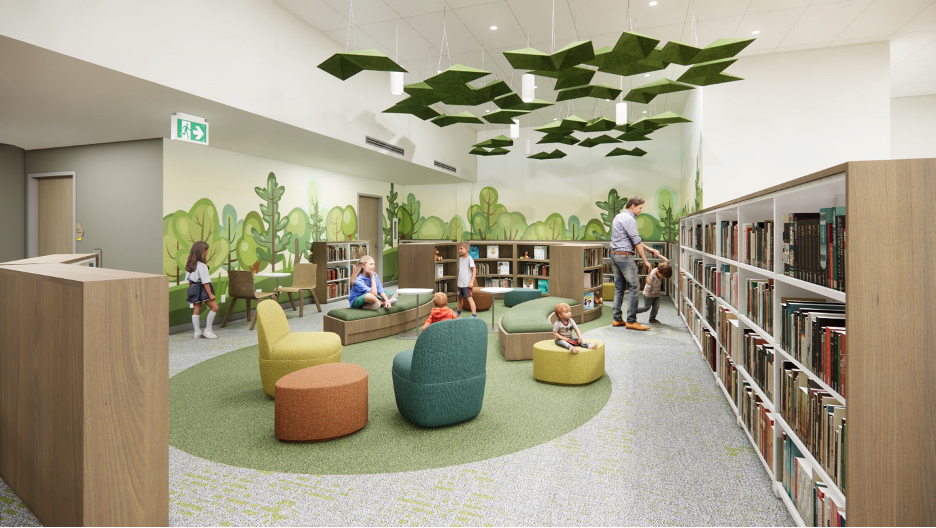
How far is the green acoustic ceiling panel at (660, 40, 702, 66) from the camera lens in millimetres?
4879

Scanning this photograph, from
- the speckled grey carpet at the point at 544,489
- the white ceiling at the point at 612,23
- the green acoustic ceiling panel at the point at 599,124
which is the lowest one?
the speckled grey carpet at the point at 544,489

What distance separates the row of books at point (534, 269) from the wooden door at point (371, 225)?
4666 mm

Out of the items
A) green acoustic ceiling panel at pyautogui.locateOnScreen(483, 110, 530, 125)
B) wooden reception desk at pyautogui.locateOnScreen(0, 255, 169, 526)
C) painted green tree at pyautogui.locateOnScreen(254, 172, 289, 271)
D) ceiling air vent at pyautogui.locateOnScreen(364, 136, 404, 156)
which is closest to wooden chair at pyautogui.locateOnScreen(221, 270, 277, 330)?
painted green tree at pyautogui.locateOnScreen(254, 172, 289, 271)

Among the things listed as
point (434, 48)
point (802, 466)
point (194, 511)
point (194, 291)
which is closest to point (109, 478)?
point (194, 511)

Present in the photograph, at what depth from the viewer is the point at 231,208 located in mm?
8430

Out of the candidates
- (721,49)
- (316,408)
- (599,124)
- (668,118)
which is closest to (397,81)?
(721,49)

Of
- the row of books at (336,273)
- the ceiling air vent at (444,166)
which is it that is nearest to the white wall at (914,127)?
the ceiling air vent at (444,166)

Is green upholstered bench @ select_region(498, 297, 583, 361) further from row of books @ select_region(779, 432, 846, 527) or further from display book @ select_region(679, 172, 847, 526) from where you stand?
row of books @ select_region(779, 432, 846, 527)

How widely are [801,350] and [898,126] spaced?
10.4 metres

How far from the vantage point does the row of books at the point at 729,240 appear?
12.6 feet

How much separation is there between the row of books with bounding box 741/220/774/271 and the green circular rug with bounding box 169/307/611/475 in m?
1.68

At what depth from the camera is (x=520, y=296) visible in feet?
29.6

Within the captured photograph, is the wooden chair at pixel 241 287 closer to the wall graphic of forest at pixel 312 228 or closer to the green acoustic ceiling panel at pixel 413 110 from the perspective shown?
the wall graphic of forest at pixel 312 228

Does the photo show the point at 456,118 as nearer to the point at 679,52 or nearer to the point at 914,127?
the point at 679,52
